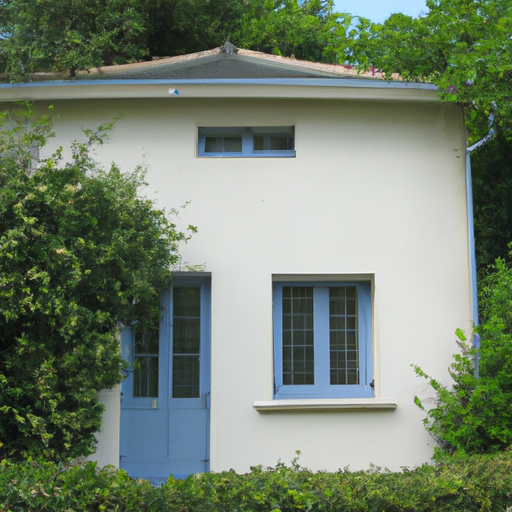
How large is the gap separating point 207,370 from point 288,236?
184cm

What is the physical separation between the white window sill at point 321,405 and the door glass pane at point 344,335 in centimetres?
43

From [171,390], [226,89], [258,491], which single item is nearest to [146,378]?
[171,390]

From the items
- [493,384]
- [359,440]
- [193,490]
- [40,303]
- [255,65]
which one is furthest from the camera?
[255,65]

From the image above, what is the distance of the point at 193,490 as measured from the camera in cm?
535

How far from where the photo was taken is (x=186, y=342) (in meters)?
8.89

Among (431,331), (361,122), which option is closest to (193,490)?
(431,331)

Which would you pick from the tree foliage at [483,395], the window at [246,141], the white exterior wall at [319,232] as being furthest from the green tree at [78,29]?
the tree foliage at [483,395]

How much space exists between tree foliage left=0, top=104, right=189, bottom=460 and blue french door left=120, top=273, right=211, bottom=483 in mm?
1737

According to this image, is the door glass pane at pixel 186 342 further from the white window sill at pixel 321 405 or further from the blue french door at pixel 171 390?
the white window sill at pixel 321 405

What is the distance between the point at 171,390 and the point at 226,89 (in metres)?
3.54

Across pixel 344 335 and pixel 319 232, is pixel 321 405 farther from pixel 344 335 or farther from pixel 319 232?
pixel 319 232

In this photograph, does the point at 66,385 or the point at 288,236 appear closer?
the point at 66,385

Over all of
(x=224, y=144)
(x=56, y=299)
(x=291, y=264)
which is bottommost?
(x=56, y=299)

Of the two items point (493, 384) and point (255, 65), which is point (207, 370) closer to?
point (493, 384)
